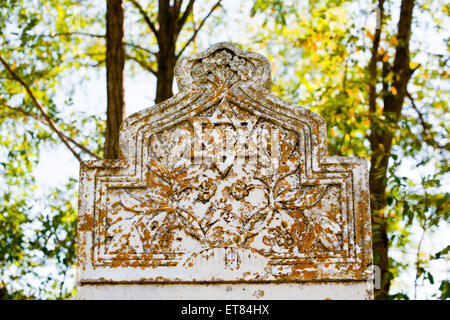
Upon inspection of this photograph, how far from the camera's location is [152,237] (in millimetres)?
3521

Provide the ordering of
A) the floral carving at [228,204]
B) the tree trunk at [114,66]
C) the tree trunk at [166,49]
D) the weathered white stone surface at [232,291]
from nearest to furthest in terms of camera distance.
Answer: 1. the weathered white stone surface at [232,291]
2. the floral carving at [228,204]
3. the tree trunk at [114,66]
4. the tree trunk at [166,49]

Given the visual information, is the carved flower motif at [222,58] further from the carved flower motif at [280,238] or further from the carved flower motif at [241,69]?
the carved flower motif at [280,238]

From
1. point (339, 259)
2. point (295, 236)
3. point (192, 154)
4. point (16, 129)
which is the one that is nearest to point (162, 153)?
point (192, 154)

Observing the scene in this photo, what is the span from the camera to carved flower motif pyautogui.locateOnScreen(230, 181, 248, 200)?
11.8 ft

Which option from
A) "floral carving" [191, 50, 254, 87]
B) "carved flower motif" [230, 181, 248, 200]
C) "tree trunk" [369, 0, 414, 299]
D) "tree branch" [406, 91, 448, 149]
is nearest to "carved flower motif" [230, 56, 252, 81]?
"floral carving" [191, 50, 254, 87]

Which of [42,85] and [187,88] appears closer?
[187,88]

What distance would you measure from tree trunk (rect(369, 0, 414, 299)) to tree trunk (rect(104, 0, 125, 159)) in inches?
106

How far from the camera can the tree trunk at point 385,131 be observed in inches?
270

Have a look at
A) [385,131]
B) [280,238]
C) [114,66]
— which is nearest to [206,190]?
[280,238]

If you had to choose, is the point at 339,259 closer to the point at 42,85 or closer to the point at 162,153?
the point at 162,153

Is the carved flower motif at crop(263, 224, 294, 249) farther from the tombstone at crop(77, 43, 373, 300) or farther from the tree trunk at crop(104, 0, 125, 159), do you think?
the tree trunk at crop(104, 0, 125, 159)

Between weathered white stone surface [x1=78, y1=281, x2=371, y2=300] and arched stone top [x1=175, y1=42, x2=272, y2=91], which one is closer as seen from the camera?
weathered white stone surface [x1=78, y1=281, x2=371, y2=300]

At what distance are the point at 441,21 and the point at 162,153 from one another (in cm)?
638

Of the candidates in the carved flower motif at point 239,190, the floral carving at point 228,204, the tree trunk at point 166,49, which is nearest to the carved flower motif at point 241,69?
the floral carving at point 228,204
